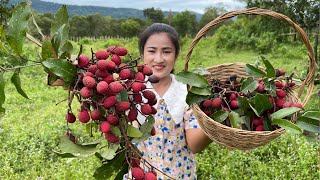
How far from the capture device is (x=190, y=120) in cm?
154

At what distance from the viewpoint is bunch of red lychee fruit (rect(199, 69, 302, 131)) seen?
4.00 ft

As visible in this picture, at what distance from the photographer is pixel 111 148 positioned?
0.86 metres

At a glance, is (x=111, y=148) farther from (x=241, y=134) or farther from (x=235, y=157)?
(x=235, y=157)

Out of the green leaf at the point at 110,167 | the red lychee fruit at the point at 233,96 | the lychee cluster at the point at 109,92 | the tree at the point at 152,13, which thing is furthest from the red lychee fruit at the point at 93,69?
the tree at the point at 152,13

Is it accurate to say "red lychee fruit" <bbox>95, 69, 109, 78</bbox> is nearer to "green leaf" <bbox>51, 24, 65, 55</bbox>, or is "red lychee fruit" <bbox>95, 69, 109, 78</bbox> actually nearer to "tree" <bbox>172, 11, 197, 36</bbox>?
"green leaf" <bbox>51, 24, 65, 55</bbox>

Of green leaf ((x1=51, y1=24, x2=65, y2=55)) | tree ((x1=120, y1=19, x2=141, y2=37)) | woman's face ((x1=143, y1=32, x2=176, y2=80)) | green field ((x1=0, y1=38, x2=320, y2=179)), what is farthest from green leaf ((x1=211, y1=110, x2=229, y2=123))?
tree ((x1=120, y1=19, x2=141, y2=37))

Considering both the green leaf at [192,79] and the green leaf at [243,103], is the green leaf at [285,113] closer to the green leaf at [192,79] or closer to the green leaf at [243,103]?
the green leaf at [243,103]

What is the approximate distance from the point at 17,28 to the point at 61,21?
101mm

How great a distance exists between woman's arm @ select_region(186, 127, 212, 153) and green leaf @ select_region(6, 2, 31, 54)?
80 cm

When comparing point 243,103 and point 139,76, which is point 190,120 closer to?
point 243,103

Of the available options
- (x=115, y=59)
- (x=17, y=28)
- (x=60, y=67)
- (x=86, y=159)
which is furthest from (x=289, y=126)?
(x=86, y=159)

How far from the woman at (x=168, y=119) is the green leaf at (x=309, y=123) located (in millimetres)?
438

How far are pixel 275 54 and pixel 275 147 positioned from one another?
5.59m

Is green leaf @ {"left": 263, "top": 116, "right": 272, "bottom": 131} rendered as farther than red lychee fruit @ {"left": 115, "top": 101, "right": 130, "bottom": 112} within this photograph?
Yes
